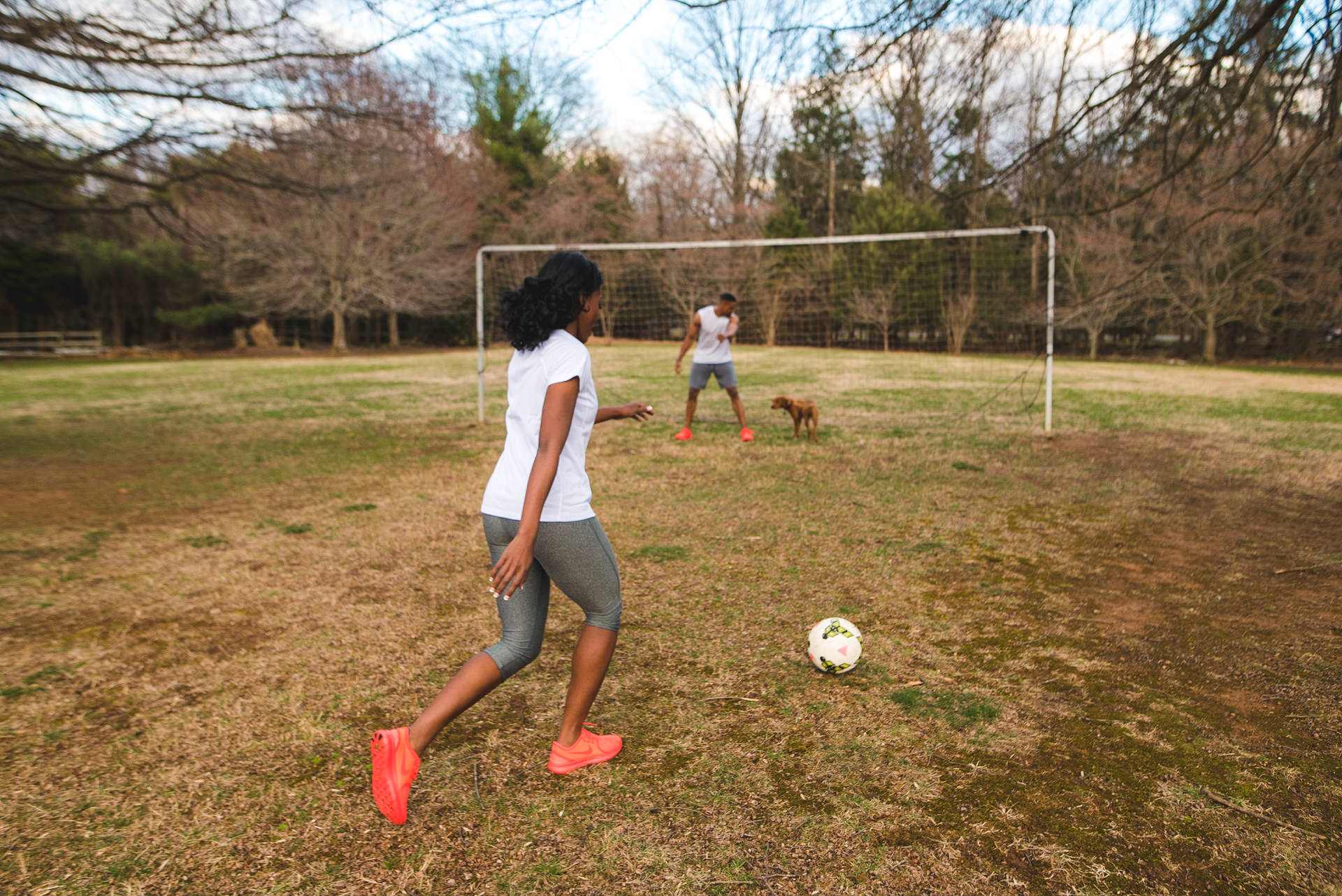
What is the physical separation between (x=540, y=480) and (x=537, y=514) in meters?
0.10

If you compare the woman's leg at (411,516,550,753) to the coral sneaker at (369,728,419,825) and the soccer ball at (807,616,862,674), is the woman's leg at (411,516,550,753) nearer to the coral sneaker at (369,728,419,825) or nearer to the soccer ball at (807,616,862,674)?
the coral sneaker at (369,728,419,825)

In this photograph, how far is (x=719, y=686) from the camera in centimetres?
331

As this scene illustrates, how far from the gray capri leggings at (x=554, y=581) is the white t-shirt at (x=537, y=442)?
5cm

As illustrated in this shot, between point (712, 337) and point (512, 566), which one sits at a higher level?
point (712, 337)

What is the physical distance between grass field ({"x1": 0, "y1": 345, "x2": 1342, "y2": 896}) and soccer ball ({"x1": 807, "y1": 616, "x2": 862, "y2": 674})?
10 cm

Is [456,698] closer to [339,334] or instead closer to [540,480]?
[540,480]

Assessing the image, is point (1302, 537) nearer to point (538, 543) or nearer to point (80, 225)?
point (538, 543)

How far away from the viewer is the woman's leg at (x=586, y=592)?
95.0 inches

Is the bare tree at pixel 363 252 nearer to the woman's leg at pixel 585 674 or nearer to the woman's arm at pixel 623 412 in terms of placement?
the woman's arm at pixel 623 412

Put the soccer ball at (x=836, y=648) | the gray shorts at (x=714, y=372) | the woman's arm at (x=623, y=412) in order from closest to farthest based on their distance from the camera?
the woman's arm at (x=623, y=412) → the soccer ball at (x=836, y=648) → the gray shorts at (x=714, y=372)

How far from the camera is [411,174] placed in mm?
9883

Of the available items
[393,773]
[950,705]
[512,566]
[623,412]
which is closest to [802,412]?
[950,705]

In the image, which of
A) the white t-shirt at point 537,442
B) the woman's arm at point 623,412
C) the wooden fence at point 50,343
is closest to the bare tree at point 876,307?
the woman's arm at point 623,412

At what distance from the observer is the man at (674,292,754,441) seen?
9164 millimetres
